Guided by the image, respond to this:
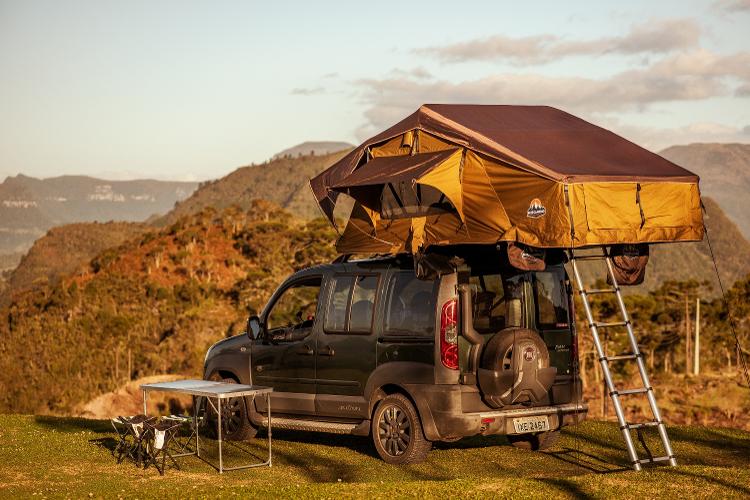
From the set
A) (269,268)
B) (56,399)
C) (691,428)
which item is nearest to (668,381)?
(269,268)

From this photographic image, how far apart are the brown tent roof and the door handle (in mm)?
1586

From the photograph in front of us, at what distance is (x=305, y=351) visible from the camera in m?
12.9

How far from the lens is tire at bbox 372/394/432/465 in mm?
11469

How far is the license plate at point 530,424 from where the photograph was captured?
11.5 meters

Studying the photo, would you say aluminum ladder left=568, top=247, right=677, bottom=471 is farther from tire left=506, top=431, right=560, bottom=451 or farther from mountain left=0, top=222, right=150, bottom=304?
mountain left=0, top=222, right=150, bottom=304

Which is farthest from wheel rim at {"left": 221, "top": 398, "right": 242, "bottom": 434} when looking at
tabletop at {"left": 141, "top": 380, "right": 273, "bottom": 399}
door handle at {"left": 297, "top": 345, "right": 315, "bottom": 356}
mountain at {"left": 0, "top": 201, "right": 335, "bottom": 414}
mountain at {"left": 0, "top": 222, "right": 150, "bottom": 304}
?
mountain at {"left": 0, "top": 222, "right": 150, "bottom": 304}

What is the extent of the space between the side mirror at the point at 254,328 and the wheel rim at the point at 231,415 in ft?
2.55

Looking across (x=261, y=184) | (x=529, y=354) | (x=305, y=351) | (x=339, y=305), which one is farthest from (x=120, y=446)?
(x=261, y=184)

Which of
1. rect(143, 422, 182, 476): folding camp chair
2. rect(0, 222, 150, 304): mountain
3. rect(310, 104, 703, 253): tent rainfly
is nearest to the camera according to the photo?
rect(310, 104, 703, 253): tent rainfly

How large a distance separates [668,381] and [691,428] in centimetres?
2982

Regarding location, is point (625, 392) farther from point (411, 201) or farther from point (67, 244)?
point (67, 244)

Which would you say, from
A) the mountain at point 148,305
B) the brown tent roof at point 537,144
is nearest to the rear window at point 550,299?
the brown tent roof at point 537,144

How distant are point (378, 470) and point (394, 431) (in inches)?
18.8

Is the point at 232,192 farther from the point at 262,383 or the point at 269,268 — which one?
the point at 262,383
